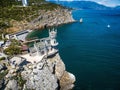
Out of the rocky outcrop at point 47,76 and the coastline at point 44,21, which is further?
the coastline at point 44,21

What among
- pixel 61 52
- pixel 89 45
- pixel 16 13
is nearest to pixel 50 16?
pixel 16 13

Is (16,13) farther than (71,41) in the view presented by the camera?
Yes

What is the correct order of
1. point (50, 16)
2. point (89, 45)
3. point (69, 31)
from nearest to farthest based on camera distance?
1. point (89, 45)
2. point (69, 31)
3. point (50, 16)

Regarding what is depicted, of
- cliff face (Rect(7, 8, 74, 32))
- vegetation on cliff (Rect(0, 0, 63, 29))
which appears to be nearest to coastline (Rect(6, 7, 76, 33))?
cliff face (Rect(7, 8, 74, 32))

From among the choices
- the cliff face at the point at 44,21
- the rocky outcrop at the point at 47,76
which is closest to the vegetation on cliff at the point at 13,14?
the cliff face at the point at 44,21

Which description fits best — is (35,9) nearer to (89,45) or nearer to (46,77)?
(89,45)

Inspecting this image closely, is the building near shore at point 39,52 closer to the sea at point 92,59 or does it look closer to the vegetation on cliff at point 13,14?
the sea at point 92,59
